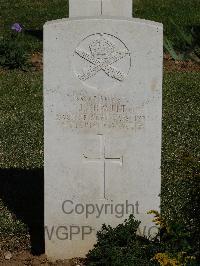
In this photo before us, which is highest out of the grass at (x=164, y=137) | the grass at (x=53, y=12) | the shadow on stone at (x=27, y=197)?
the grass at (x=53, y=12)

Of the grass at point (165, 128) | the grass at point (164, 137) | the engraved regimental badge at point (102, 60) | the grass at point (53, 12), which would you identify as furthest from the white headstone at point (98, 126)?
the grass at point (53, 12)

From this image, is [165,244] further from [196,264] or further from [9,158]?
[9,158]

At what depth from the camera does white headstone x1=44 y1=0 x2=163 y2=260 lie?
4.47m

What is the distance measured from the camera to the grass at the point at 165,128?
21.2ft

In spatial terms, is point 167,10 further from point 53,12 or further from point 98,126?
point 98,126

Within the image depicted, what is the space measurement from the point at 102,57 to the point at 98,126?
1.65 feet

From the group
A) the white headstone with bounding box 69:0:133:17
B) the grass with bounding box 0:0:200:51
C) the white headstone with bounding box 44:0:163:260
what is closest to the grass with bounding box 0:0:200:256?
the white headstone with bounding box 44:0:163:260

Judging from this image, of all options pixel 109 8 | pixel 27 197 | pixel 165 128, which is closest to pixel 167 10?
pixel 165 128

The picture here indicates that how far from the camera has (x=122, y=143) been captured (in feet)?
15.5

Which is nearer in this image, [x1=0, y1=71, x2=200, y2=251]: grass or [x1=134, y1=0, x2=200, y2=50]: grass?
[x1=0, y1=71, x2=200, y2=251]: grass

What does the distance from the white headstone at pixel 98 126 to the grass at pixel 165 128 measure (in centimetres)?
52

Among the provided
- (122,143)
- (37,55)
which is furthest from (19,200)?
(37,55)

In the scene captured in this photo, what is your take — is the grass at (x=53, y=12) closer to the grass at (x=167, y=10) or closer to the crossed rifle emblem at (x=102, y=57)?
the grass at (x=167, y=10)

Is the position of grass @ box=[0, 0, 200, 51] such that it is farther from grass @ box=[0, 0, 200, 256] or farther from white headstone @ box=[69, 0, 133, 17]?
white headstone @ box=[69, 0, 133, 17]
